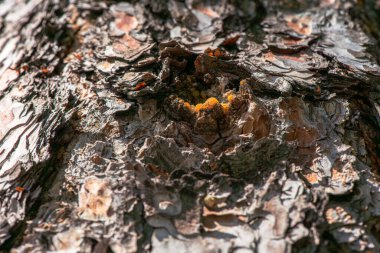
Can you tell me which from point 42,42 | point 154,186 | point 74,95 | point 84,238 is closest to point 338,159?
point 154,186

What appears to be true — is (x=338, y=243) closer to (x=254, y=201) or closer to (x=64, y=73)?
(x=254, y=201)

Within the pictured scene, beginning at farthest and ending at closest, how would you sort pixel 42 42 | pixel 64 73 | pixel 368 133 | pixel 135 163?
pixel 42 42 < pixel 64 73 < pixel 368 133 < pixel 135 163

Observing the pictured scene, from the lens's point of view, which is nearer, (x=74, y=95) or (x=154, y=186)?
(x=154, y=186)

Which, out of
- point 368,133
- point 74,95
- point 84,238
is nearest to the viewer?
point 84,238

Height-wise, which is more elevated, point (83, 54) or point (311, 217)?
point (83, 54)

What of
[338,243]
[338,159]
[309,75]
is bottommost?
[338,243]

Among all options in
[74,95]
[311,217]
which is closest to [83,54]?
[74,95]

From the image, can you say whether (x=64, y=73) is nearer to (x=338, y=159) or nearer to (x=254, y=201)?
(x=254, y=201)
